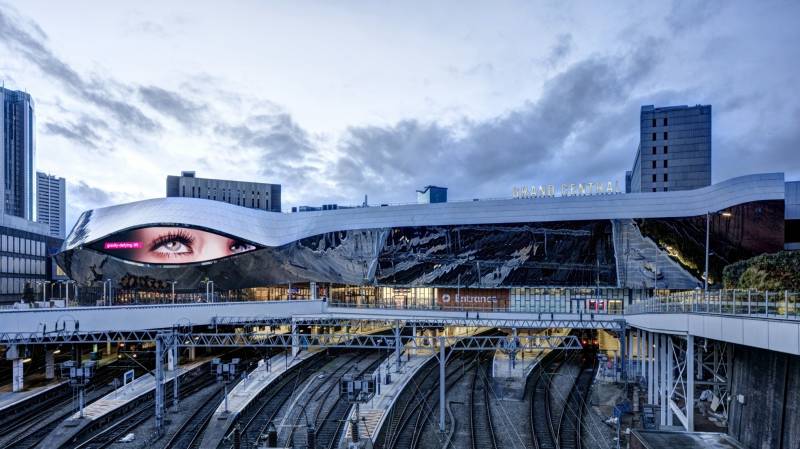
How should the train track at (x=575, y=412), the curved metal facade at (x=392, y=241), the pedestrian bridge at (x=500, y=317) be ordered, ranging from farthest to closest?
the curved metal facade at (x=392, y=241) → the train track at (x=575, y=412) → the pedestrian bridge at (x=500, y=317)

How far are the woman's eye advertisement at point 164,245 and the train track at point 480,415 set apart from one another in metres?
50.2

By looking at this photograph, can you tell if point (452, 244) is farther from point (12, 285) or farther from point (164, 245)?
point (12, 285)

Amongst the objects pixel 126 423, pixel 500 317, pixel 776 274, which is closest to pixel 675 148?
pixel 500 317

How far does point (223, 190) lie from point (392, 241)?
11972 centimetres

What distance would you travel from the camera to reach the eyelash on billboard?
3354 inches

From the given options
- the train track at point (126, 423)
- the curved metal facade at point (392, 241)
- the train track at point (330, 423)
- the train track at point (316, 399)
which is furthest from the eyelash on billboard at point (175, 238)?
the train track at point (330, 423)

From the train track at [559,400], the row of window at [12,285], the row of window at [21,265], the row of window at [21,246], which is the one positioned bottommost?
the train track at [559,400]

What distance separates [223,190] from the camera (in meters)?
187

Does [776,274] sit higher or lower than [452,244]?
lower

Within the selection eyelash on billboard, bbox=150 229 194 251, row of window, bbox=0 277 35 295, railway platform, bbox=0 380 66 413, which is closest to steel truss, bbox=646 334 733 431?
railway platform, bbox=0 380 66 413

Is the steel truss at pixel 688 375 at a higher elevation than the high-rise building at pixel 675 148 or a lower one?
lower

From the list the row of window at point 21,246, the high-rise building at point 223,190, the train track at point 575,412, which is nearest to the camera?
the train track at point 575,412

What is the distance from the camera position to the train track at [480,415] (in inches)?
1315

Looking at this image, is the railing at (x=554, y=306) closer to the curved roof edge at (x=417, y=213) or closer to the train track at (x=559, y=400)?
the train track at (x=559, y=400)
